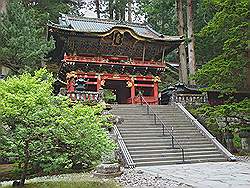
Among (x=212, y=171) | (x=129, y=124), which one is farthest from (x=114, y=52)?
(x=212, y=171)

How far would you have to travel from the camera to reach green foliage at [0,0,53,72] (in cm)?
1570

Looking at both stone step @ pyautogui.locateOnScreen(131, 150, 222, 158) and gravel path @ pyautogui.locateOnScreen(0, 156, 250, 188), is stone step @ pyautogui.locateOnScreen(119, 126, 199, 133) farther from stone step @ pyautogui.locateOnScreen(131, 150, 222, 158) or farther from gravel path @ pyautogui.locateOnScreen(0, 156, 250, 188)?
gravel path @ pyautogui.locateOnScreen(0, 156, 250, 188)

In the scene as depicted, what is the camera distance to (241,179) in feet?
24.6

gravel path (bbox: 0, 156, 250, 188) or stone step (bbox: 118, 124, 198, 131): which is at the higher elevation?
stone step (bbox: 118, 124, 198, 131)

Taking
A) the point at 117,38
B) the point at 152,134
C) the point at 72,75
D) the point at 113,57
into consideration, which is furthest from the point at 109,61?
the point at 152,134

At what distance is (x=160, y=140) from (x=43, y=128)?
670 cm

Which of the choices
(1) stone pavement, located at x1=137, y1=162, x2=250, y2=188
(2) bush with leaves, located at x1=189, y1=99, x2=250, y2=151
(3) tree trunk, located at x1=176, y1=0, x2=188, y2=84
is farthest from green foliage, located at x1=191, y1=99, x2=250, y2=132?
(3) tree trunk, located at x1=176, y1=0, x2=188, y2=84

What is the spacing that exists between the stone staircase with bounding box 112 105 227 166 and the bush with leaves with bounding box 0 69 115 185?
3.27m

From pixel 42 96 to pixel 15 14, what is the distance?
11.5 metres

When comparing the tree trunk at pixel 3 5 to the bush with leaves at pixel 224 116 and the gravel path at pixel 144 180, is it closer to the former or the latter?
the bush with leaves at pixel 224 116

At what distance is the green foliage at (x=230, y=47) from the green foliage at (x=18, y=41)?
8620 mm

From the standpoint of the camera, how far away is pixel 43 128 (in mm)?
6906

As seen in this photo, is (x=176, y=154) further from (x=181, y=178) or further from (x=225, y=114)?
(x=181, y=178)

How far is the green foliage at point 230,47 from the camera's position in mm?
12023
